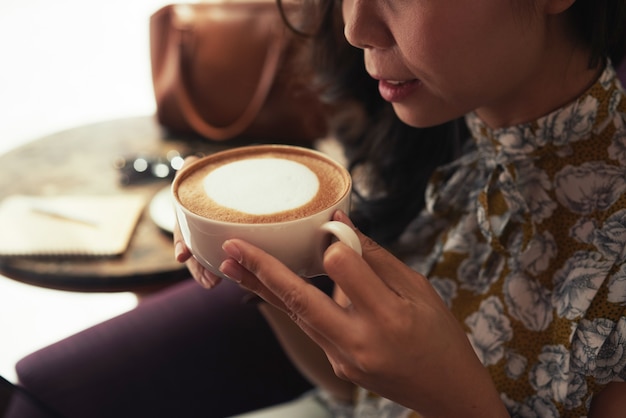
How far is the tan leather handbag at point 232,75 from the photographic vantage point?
1482 mm

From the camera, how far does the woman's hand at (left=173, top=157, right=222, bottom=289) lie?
736mm

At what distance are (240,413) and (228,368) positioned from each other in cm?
9

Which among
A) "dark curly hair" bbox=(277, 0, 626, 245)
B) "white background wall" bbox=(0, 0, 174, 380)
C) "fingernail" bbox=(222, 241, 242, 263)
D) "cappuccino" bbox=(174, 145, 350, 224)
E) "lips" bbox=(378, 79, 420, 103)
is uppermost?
"lips" bbox=(378, 79, 420, 103)

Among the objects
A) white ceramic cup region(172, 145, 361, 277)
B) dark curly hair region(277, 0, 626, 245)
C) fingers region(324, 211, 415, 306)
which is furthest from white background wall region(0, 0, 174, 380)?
fingers region(324, 211, 415, 306)

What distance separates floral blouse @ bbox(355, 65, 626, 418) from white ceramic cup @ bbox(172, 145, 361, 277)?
32 cm

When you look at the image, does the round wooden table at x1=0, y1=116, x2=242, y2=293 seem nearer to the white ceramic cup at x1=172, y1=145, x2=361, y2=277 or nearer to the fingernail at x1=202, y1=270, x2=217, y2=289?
the fingernail at x1=202, y1=270, x2=217, y2=289

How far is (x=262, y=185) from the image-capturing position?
0.71 meters

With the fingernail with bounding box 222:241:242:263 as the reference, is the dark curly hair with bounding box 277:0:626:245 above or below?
below

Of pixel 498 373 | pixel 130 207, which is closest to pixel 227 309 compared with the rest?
pixel 130 207

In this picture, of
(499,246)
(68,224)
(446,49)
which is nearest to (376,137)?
(499,246)

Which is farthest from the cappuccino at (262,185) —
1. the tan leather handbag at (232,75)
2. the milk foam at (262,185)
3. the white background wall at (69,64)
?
the white background wall at (69,64)

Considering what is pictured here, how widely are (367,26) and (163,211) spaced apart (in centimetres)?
63

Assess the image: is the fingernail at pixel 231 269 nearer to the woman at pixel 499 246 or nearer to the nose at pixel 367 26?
the woman at pixel 499 246

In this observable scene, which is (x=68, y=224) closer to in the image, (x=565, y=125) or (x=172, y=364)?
(x=172, y=364)
